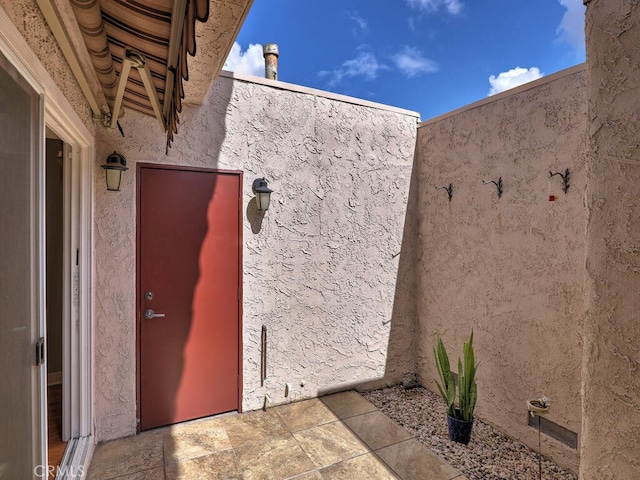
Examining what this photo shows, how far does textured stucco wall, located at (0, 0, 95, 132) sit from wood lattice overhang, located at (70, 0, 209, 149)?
0.21 m

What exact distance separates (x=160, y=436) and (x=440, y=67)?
13642 mm

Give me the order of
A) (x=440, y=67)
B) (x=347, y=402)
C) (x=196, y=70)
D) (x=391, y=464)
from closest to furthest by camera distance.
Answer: (x=196, y=70) → (x=391, y=464) → (x=347, y=402) → (x=440, y=67)

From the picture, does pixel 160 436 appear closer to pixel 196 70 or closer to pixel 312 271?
pixel 312 271

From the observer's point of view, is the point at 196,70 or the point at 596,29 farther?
the point at 196,70

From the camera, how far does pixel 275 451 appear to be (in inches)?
144

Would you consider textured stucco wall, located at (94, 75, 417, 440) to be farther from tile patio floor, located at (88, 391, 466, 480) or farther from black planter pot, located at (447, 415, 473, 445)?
black planter pot, located at (447, 415, 473, 445)

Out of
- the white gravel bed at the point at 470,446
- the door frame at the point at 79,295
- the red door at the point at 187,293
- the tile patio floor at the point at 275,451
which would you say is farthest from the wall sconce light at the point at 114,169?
the white gravel bed at the point at 470,446

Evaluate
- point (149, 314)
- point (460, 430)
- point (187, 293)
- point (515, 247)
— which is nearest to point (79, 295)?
point (149, 314)

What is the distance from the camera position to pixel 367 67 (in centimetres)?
1392

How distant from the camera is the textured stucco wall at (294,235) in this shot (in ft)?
12.5

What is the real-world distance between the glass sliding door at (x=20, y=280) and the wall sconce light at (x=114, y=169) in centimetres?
173

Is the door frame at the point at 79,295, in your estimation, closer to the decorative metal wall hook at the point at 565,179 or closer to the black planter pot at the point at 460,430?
the black planter pot at the point at 460,430

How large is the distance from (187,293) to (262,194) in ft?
5.05

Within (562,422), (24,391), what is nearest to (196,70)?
(24,391)
